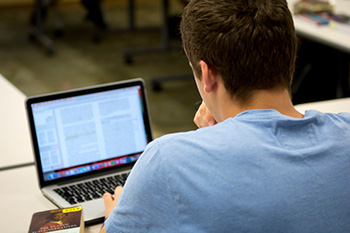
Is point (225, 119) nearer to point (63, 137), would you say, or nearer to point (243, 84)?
point (243, 84)

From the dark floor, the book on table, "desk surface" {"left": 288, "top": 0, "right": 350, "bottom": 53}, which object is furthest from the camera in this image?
the dark floor

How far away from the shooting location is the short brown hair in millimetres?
908

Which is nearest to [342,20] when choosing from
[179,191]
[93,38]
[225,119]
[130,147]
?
[130,147]

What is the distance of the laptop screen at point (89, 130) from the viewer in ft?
4.65

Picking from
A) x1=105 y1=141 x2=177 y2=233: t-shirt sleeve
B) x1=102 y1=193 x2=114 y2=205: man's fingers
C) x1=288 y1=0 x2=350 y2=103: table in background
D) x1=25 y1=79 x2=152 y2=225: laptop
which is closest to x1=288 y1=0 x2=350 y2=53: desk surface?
x1=288 y1=0 x2=350 y2=103: table in background

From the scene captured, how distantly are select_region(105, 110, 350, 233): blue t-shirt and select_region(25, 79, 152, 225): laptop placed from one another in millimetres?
527

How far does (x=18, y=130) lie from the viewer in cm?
185

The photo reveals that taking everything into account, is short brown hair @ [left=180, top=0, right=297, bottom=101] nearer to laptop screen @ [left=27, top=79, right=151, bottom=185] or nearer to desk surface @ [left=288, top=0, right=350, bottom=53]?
laptop screen @ [left=27, top=79, right=151, bottom=185]

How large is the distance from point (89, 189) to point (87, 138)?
0.14 metres

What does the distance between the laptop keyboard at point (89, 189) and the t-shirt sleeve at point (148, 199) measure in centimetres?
46

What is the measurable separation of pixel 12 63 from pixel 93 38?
0.96 m

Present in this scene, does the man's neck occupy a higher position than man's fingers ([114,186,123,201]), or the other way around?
the man's neck

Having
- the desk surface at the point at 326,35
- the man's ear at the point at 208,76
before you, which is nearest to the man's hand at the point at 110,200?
the man's ear at the point at 208,76

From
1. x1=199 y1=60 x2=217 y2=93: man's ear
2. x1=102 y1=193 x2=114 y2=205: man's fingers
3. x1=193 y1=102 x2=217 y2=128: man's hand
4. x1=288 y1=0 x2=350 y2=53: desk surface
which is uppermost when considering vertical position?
x1=288 y1=0 x2=350 y2=53: desk surface
